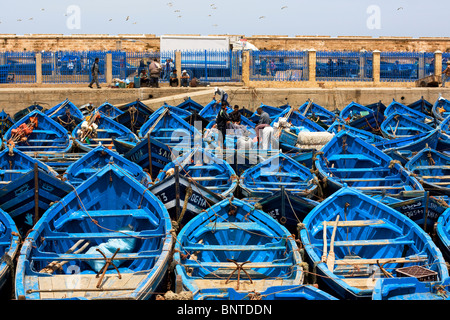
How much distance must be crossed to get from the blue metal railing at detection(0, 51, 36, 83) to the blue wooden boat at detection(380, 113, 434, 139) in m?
15.0

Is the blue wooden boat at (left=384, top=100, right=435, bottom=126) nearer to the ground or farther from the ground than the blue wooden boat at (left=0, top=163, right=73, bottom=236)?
farther from the ground

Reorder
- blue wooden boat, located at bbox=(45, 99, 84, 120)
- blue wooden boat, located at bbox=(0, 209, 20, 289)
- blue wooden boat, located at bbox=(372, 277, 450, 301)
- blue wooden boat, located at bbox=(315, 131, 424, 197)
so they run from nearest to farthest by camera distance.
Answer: blue wooden boat, located at bbox=(372, 277, 450, 301) → blue wooden boat, located at bbox=(0, 209, 20, 289) → blue wooden boat, located at bbox=(315, 131, 424, 197) → blue wooden boat, located at bbox=(45, 99, 84, 120)

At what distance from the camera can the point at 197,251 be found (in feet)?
31.3

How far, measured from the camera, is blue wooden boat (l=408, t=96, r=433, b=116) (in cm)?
2462

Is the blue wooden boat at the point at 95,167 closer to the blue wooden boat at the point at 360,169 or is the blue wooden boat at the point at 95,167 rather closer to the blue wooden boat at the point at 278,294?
the blue wooden boat at the point at 360,169

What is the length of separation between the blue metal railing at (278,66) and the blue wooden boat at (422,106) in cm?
512

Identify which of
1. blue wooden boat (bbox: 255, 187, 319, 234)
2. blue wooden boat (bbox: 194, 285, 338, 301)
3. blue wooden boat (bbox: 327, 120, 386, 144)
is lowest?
blue wooden boat (bbox: 194, 285, 338, 301)

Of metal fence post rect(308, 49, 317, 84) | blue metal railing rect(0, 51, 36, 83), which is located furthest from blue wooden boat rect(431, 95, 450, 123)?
blue metal railing rect(0, 51, 36, 83)

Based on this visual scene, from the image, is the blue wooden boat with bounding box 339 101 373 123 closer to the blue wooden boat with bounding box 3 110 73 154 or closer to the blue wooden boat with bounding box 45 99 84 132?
the blue wooden boat with bounding box 45 99 84 132

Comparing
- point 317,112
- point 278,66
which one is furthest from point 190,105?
point 278,66

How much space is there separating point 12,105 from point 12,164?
9.97 m

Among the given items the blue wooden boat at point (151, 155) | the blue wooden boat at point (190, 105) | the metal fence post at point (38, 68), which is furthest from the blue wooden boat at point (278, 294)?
the metal fence post at point (38, 68)

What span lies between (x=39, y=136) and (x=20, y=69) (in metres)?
8.20
